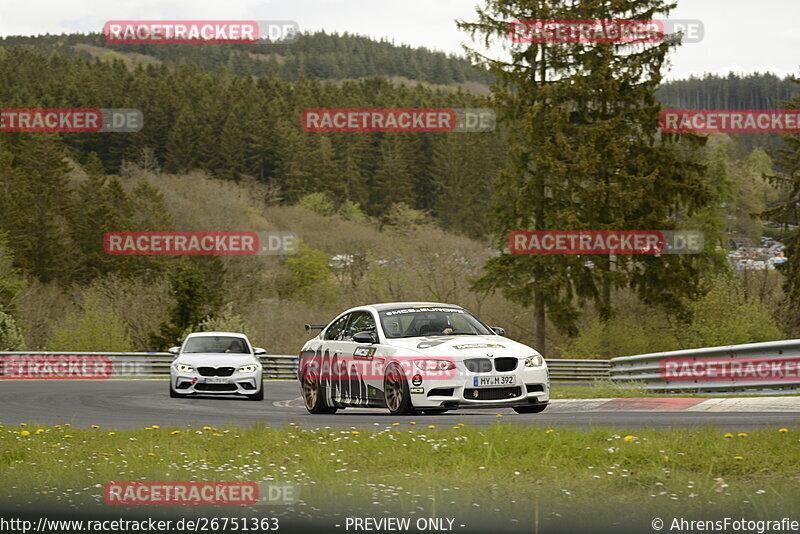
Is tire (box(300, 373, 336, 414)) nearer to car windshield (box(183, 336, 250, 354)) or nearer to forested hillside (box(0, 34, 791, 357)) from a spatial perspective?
car windshield (box(183, 336, 250, 354))

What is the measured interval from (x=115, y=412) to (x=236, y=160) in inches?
4573

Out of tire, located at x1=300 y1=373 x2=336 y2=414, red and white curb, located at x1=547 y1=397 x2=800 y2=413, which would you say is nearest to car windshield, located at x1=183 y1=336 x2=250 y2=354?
tire, located at x1=300 y1=373 x2=336 y2=414

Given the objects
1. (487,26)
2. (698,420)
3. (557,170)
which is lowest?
(698,420)

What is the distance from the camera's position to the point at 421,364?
47.9 ft

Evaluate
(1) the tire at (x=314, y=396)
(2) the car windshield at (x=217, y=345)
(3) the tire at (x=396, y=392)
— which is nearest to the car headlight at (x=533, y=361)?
(3) the tire at (x=396, y=392)

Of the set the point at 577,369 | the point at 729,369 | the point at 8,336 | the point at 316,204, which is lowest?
the point at 577,369

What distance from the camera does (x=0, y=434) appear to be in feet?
43.1

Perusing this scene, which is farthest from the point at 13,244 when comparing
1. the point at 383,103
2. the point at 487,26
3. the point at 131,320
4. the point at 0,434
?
the point at 0,434

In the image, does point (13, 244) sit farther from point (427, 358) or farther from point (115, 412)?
point (427, 358)

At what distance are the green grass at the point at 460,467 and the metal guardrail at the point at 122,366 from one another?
28983 millimetres

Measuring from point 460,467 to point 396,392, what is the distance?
20.3ft

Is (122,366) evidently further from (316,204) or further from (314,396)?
(316,204)

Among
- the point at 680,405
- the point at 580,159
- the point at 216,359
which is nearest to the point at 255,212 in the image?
the point at 580,159

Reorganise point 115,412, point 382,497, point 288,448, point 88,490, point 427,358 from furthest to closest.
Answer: point 115,412 → point 427,358 → point 288,448 → point 88,490 → point 382,497
